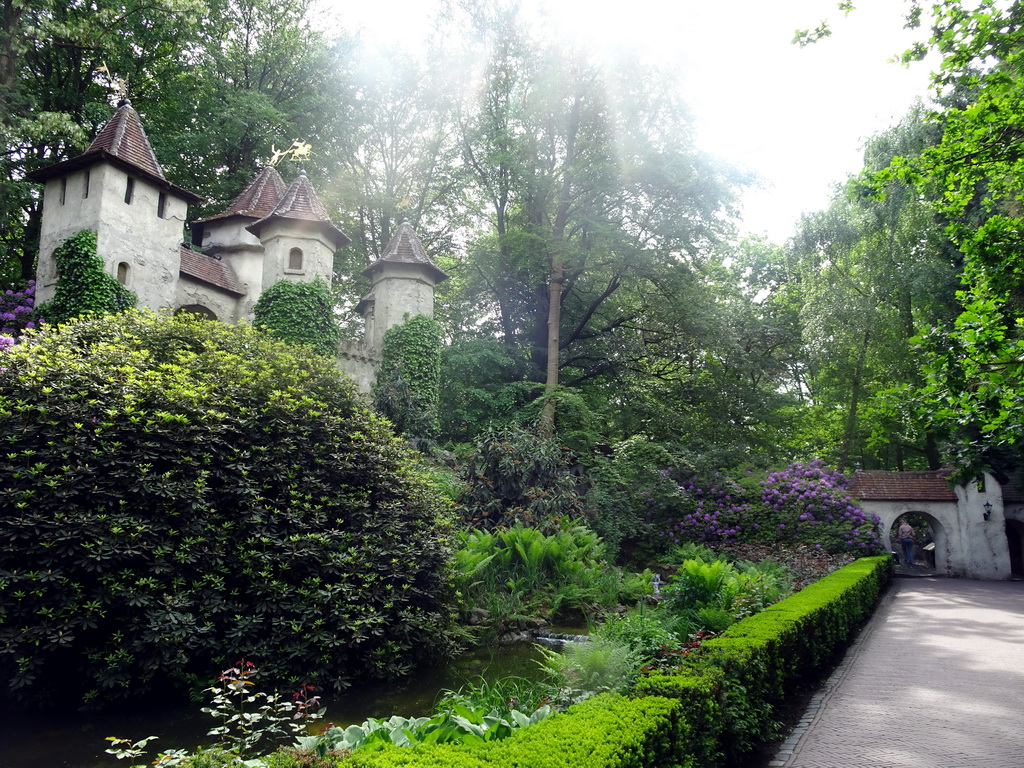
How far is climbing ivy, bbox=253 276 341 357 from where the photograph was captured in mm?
18812

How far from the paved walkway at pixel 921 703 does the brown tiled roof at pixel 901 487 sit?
1415 cm

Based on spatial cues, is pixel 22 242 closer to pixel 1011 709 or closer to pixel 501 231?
pixel 501 231

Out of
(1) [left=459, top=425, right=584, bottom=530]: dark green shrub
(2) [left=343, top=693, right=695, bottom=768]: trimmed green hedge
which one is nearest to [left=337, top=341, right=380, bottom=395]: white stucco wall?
(1) [left=459, top=425, right=584, bottom=530]: dark green shrub

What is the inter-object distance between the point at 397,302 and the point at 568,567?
1335 cm

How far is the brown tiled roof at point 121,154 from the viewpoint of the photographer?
1677 cm

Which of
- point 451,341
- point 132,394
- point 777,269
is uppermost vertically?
point 777,269

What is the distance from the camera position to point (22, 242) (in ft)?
74.1

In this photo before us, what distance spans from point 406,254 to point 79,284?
9.35 meters

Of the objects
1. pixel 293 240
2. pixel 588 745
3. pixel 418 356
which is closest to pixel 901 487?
pixel 418 356

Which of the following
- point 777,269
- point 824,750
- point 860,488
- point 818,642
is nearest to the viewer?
point 824,750

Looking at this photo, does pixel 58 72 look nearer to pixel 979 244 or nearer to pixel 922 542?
pixel 979 244

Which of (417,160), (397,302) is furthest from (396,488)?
(417,160)

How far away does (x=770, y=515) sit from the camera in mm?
17906

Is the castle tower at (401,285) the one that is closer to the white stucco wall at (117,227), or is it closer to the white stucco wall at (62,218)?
the white stucco wall at (117,227)
